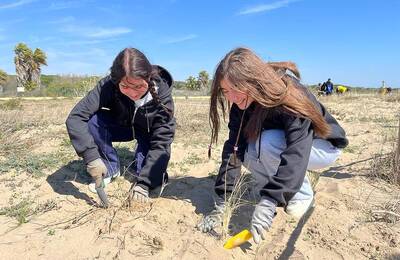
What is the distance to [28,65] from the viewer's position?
23125 mm

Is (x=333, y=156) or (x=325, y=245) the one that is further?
(x=333, y=156)

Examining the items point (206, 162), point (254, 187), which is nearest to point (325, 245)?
point (254, 187)

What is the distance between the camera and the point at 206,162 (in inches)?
146

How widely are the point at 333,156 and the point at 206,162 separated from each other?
4.54 feet

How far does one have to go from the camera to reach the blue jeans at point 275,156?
2.39 metres

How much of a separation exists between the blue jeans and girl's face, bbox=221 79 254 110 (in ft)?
1.09

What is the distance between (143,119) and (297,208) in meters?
1.27

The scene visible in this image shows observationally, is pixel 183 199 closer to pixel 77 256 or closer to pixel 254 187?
pixel 254 187

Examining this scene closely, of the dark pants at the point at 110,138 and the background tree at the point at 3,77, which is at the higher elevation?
the background tree at the point at 3,77

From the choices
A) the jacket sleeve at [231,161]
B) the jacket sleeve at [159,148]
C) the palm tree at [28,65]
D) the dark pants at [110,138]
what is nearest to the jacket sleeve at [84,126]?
the dark pants at [110,138]

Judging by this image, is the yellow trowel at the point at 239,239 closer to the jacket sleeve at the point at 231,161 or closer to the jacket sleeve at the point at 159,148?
the jacket sleeve at the point at 231,161

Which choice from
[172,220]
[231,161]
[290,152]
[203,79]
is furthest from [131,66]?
[203,79]

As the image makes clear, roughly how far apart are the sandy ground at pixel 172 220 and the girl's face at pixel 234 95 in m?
0.78

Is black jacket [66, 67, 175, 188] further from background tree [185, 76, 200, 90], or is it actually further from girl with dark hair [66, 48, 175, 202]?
background tree [185, 76, 200, 90]
